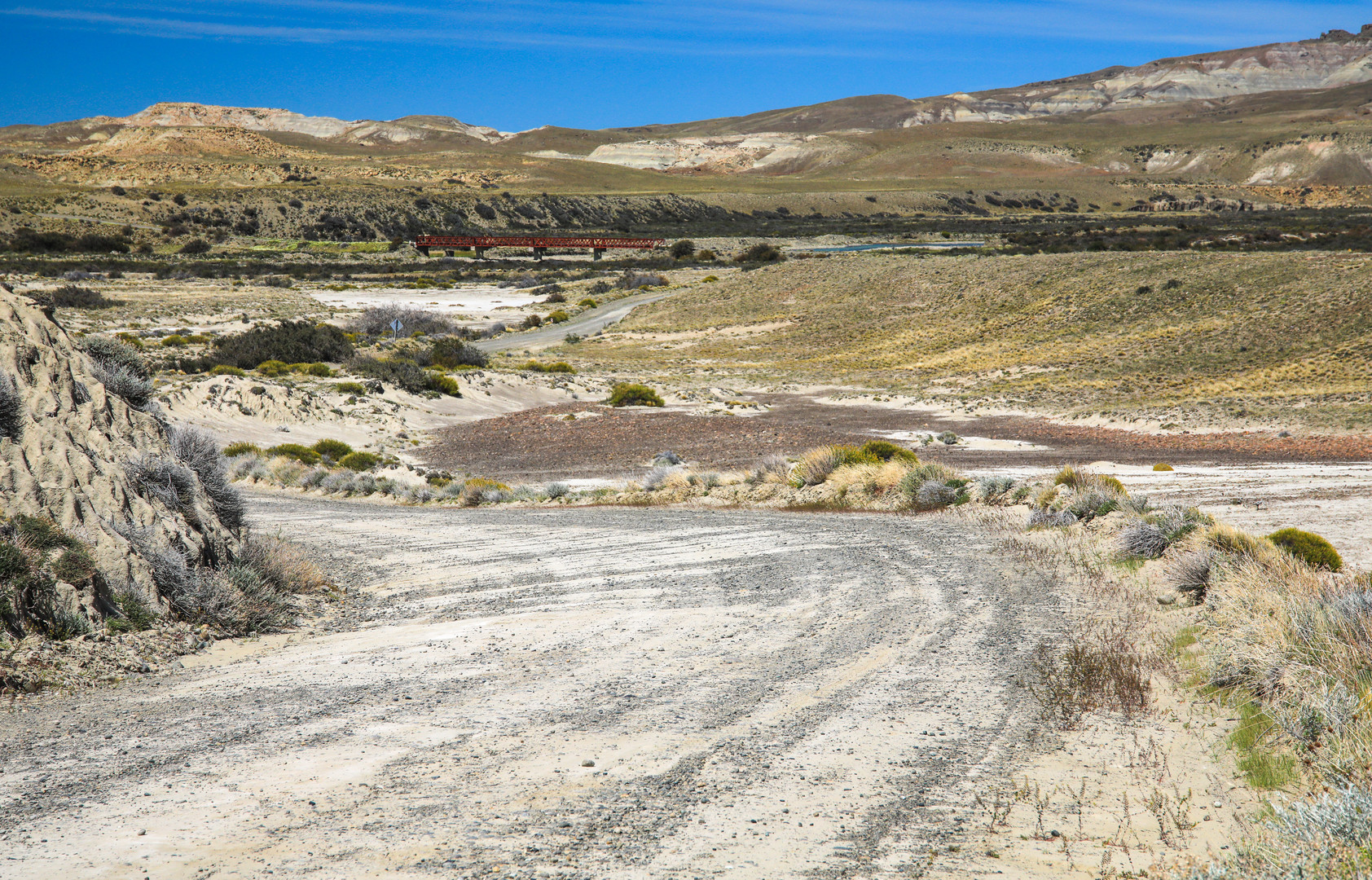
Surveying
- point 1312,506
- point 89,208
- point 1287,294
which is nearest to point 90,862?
point 1312,506

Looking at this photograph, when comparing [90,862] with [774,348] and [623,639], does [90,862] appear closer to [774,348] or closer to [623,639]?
[623,639]

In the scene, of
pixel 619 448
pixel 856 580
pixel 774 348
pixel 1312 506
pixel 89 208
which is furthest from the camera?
pixel 89 208

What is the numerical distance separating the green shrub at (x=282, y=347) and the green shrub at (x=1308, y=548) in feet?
110

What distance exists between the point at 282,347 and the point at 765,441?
68.8 feet

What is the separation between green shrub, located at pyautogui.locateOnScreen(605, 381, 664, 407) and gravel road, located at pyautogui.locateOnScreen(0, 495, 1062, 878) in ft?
77.7

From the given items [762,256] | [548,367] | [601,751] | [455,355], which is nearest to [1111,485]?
[601,751]

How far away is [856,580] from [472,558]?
15.3 ft

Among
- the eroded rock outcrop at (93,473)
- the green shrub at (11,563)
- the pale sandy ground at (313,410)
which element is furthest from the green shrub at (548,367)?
the green shrub at (11,563)

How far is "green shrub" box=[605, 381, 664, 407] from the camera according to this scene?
33625mm

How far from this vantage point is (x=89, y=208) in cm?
9669

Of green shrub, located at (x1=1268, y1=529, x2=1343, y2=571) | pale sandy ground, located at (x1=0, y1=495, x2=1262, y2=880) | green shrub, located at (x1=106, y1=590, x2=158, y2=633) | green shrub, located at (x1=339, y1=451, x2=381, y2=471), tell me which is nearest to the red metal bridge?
green shrub, located at (x1=339, y1=451, x2=381, y2=471)

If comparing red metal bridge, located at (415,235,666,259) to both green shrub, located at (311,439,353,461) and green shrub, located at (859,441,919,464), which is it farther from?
green shrub, located at (859,441,919,464)

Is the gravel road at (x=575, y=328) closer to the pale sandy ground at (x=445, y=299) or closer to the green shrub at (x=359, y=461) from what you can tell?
the pale sandy ground at (x=445, y=299)

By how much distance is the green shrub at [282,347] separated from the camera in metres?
35.1
